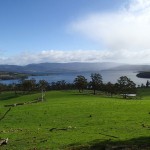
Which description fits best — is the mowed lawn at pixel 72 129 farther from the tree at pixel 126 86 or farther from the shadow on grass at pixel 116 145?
the tree at pixel 126 86

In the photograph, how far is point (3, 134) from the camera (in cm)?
3822

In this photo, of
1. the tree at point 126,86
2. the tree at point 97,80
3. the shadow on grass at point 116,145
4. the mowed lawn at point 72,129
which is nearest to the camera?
the shadow on grass at point 116,145

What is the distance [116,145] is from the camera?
26.8 meters

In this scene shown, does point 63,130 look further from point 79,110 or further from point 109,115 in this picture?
point 79,110

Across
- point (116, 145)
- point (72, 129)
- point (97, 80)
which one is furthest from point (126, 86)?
point (116, 145)

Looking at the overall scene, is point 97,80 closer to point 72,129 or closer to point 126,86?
point 126,86

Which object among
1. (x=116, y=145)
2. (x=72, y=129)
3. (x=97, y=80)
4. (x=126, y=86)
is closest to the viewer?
(x=116, y=145)

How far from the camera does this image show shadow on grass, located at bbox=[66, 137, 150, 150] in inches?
977

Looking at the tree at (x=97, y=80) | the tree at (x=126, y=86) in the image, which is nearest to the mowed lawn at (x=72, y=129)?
the tree at (x=126, y=86)

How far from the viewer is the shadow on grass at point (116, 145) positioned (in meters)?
24.8

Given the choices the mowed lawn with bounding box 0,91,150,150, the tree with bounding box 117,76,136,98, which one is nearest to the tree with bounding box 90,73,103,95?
the tree with bounding box 117,76,136,98

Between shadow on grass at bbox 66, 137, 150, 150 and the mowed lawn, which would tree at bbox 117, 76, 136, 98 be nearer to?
the mowed lawn

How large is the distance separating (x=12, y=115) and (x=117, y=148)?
115ft

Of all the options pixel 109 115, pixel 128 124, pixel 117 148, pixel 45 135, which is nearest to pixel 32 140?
pixel 45 135
